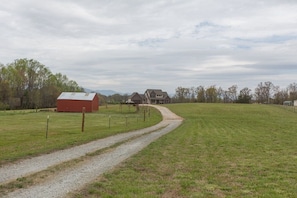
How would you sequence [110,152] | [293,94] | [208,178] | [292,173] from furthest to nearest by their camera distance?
[293,94], [110,152], [292,173], [208,178]

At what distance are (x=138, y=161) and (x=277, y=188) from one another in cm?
480

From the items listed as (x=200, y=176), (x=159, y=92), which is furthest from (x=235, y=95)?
(x=200, y=176)

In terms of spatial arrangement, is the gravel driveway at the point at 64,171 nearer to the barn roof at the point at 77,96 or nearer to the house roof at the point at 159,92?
the barn roof at the point at 77,96

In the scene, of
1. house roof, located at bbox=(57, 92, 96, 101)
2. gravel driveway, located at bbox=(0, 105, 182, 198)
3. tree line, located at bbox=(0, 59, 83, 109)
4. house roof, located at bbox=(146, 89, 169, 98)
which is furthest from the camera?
house roof, located at bbox=(146, 89, 169, 98)

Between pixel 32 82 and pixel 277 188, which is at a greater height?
pixel 32 82

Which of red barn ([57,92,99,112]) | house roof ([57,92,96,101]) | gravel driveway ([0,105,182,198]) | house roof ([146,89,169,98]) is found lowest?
gravel driveway ([0,105,182,198])

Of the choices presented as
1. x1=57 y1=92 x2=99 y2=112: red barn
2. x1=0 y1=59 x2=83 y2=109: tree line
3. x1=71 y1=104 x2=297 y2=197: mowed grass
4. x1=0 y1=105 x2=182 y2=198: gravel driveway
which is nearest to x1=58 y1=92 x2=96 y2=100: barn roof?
A: x1=57 y1=92 x2=99 y2=112: red barn

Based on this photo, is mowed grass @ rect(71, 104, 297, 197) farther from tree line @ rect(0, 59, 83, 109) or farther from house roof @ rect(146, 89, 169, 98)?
house roof @ rect(146, 89, 169, 98)

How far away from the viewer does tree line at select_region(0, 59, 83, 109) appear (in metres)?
83.3

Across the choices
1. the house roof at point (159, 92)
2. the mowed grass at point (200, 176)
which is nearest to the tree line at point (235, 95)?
the house roof at point (159, 92)

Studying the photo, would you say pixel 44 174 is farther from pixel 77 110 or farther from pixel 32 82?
pixel 32 82

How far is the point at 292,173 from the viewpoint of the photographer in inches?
348

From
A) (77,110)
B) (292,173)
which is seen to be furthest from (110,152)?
(77,110)

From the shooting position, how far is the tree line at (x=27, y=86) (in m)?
83.3
